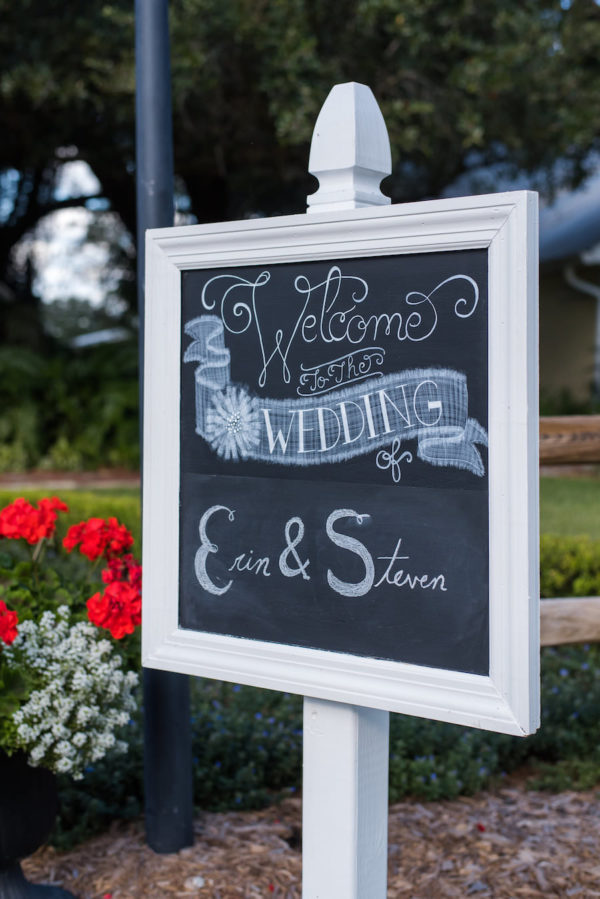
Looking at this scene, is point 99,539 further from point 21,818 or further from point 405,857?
point 405,857

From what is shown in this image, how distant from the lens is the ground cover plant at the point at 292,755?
293 cm

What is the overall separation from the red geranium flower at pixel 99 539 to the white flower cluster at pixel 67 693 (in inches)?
7.8

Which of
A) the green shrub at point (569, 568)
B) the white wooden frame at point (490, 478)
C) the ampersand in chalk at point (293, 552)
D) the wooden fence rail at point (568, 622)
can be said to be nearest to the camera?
the white wooden frame at point (490, 478)

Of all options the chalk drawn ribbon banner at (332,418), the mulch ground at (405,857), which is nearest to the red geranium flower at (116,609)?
the chalk drawn ribbon banner at (332,418)

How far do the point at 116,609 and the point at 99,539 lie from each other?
264 millimetres

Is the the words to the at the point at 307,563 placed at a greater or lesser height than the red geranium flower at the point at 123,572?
greater

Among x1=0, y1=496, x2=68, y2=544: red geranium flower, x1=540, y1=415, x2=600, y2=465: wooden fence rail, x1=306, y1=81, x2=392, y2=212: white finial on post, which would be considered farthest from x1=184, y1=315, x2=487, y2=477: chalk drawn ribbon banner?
x1=540, y1=415, x2=600, y2=465: wooden fence rail

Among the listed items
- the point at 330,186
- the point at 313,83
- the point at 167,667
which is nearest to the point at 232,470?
the point at 167,667

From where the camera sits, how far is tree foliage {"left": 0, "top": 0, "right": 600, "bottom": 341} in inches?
283

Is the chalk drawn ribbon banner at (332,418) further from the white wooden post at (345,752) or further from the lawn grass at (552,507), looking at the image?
the lawn grass at (552,507)

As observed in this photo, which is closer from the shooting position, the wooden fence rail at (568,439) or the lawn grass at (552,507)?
the wooden fence rail at (568,439)

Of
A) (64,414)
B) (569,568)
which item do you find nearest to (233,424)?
(569,568)

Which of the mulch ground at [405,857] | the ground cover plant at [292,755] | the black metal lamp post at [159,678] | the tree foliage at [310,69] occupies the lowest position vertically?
the mulch ground at [405,857]

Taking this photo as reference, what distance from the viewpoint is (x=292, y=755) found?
10.3ft
